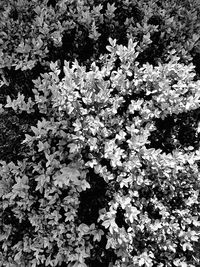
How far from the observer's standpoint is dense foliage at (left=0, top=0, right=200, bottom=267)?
121 inches

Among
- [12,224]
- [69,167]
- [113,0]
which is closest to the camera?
[69,167]

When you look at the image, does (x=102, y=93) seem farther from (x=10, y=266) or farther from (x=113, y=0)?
(x=10, y=266)

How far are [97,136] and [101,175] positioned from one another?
1.08 feet

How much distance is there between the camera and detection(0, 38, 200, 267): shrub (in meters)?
3.04

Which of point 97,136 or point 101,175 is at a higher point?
point 97,136

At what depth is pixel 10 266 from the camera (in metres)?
3.26

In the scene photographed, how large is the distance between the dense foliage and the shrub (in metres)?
0.01

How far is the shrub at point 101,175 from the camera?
304 centimetres

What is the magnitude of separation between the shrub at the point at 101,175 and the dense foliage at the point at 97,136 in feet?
0.03

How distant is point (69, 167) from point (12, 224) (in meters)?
0.88

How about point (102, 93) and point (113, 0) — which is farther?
point (113, 0)

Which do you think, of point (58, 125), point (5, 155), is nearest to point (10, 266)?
point (5, 155)

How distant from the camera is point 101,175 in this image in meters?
3.14

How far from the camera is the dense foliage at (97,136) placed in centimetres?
308
